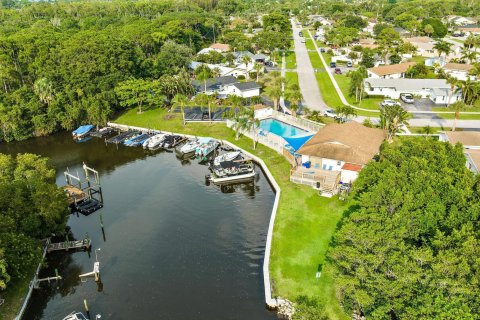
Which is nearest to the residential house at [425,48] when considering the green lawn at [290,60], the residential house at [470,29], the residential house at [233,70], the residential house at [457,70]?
the residential house at [457,70]

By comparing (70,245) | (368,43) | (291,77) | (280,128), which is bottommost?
(70,245)

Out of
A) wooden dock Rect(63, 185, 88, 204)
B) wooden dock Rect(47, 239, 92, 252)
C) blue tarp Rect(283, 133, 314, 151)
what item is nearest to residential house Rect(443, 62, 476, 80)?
blue tarp Rect(283, 133, 314, 151)

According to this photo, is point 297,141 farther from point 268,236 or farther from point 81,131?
point 81,131

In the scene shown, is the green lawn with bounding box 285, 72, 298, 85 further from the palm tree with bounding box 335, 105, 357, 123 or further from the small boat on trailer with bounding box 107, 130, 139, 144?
the small boat on trailer with bounding box 107, 130, 139, 144

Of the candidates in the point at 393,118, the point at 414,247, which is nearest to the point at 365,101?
the point at 393,118

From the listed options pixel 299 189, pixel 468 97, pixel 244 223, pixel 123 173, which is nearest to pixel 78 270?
pixel 244 223

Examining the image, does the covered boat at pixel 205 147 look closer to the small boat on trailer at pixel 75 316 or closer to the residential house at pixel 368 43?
the small boat on trailer at pixel 75 316
